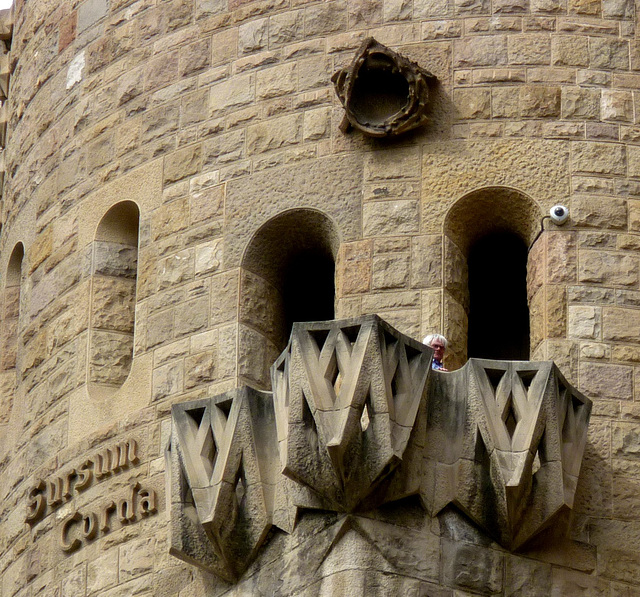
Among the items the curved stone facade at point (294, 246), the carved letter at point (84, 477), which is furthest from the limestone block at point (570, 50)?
the carved letter at point (84, 477)

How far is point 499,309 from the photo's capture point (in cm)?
1752

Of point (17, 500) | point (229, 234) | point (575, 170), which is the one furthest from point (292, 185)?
point (17, 500)

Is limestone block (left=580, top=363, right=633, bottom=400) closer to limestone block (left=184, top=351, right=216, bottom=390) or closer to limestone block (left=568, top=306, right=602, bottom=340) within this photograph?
limestone block (left=568, top=306, right=602, bottom=340)

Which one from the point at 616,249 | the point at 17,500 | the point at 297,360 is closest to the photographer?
the point at 297,360

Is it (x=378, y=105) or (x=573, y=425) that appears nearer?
(x=573, y=425)

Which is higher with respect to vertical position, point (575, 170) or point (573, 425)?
point (575, 170)

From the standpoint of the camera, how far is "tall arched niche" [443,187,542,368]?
637 inches

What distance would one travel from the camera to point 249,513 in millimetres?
15172

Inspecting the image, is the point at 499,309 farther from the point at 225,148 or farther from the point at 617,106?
the point at 225,148

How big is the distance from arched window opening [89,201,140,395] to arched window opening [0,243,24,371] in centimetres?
139

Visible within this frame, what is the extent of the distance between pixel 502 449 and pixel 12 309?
5.46m

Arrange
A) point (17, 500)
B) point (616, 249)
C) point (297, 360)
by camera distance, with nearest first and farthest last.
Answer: point (297, 360) < point (616, 249) < point (17, 500)

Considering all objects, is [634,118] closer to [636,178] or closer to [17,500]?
[636,178]

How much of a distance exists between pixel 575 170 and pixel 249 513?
3.21 meters
